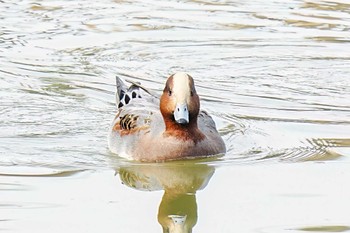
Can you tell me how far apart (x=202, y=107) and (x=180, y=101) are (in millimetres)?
2520

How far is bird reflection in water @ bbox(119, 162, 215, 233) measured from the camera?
9.02 metres

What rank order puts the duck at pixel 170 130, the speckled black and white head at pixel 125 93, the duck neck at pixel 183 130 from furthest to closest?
1. the speckled black and white head at pixel 125 93
2. the duck neck at pixel 183 130
3. the duck at pixel 170 130

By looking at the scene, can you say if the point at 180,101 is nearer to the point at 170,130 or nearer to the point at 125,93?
the point at 170,130

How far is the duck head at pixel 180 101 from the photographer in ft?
34.7

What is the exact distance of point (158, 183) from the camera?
1025 centimetres

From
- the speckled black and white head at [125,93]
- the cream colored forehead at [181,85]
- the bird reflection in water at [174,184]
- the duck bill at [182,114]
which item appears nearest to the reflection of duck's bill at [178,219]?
the bird reflection in water at [174,184]

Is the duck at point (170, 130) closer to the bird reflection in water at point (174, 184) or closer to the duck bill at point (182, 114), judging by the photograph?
the duck bill at point (182, 114)

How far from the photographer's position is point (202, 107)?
13.1m

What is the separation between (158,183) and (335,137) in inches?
87.5

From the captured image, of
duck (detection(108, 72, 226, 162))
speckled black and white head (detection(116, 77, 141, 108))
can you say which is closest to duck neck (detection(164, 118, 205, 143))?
duck (detection(108, 72, 226, 162))

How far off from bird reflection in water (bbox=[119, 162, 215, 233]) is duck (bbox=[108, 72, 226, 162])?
0.14 m

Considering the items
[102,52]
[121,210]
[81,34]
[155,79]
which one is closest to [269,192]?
[121,210]

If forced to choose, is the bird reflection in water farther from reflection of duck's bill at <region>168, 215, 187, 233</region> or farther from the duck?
the duck

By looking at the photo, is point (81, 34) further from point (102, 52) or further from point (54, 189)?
point (54, 189)
